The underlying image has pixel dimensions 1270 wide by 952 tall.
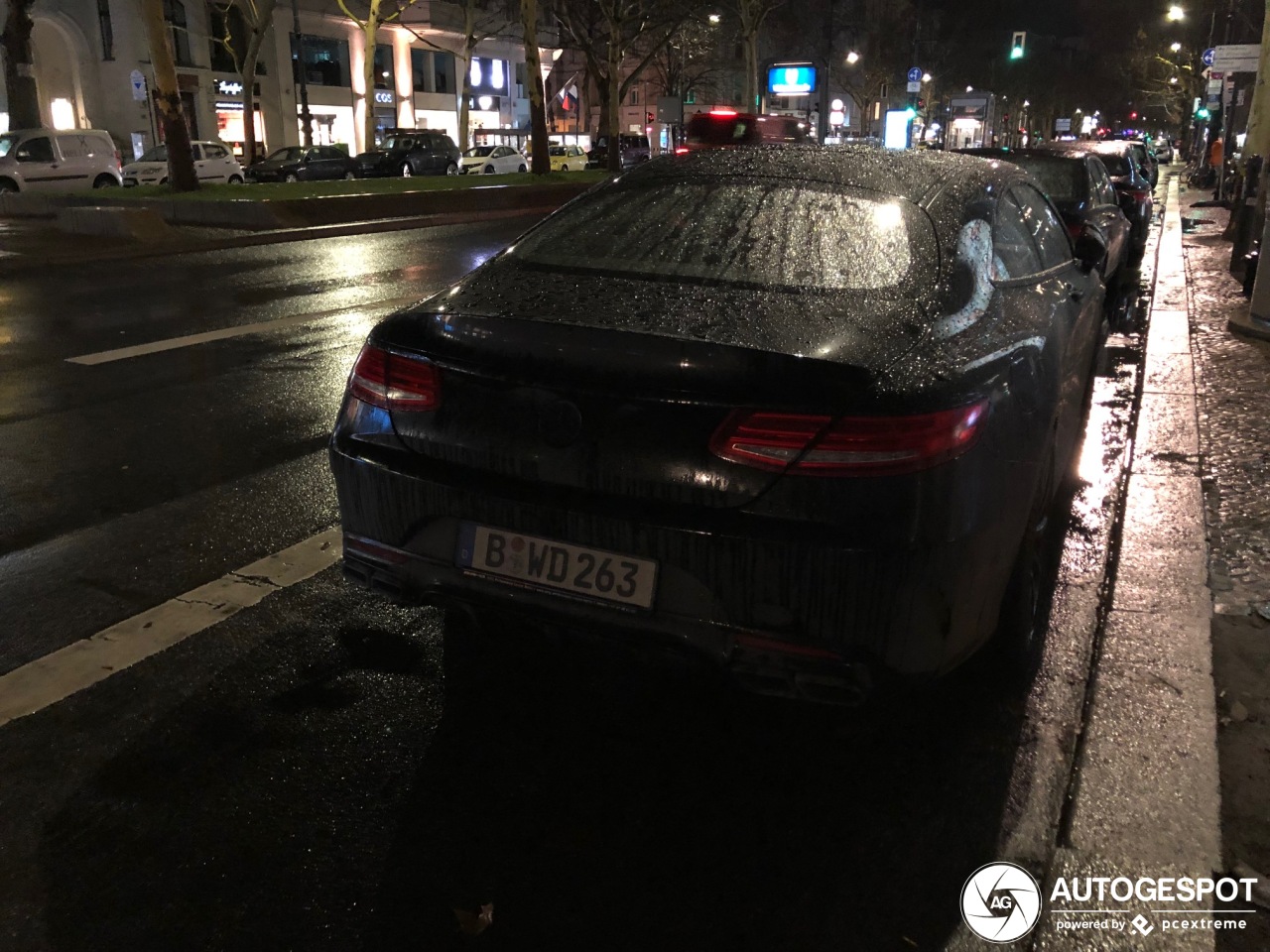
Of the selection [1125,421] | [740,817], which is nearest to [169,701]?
[740,817]

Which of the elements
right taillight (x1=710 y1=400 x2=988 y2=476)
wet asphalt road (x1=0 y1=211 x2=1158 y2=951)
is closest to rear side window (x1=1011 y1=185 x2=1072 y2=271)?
wet asphalt road (x1=0 y1=211 x2=1158 y2=951)

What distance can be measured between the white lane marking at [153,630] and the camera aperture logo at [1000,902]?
256cm

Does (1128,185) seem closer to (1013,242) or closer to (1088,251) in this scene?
(1088,251)

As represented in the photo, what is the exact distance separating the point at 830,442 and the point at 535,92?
84.5 ft

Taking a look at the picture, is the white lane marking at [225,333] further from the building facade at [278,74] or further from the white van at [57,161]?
the building facade at [278,74]

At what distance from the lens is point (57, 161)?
2419 centimetres

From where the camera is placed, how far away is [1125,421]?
6.48 metres

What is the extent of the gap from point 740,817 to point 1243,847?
122 centimetres

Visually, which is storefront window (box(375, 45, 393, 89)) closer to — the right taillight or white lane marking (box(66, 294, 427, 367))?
white lane marking (box(66, 294, 427, 367))

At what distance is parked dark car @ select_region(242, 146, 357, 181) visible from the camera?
31891mm

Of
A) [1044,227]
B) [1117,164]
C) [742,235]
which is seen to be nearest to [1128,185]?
[1117,164]

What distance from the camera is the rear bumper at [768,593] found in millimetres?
2398

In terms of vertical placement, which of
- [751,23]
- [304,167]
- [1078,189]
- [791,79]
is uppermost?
[751,23]

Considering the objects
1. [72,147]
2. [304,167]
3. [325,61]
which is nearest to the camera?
[72,147]
